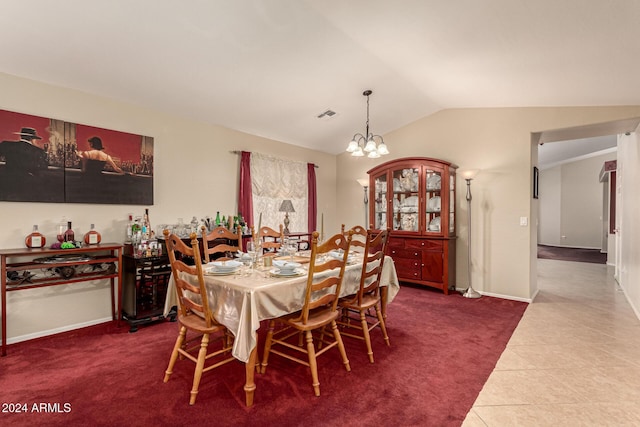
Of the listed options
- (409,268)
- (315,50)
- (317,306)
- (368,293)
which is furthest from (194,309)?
(409,268)

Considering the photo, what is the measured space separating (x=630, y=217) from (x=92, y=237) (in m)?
6.69

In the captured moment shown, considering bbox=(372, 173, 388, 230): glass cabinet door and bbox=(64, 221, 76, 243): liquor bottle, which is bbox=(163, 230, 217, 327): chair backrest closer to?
bbox=(64, 221, 76, 243): liquor bottle

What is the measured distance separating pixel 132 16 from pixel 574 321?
16.7ft

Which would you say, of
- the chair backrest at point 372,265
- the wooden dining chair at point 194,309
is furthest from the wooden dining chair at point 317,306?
the wooden dining chair at point 194,309

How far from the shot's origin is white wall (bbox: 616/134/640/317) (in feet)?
12.5

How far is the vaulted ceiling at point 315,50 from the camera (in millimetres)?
2271


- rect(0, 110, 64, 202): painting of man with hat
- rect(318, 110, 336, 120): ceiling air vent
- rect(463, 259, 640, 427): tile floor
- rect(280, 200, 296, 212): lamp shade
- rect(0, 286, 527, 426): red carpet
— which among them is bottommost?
rect(463, 259, 640, 427): tile floor

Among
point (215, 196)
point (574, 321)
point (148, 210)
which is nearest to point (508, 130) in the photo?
point (574, 321)

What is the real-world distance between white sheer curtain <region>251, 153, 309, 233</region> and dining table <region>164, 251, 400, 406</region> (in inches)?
104

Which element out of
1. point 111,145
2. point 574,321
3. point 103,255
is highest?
point 111,145

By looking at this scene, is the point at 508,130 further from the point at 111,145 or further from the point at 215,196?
the point at 111,145

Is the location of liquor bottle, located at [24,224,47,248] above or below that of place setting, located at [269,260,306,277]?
above

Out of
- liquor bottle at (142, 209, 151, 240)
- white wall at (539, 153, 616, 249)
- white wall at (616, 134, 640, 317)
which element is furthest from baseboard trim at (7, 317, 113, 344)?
white wall at (539, 153, 616, 249)

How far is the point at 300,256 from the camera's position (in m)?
3.00
